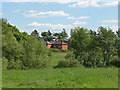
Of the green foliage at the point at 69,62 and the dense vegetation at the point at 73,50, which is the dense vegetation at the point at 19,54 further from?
the green foliage at the point at 69,62

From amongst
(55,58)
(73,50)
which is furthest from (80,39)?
(55,58)

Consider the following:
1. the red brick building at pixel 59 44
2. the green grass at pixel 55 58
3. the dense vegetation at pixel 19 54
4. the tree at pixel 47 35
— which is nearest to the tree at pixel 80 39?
the green grass at pixel 55 58

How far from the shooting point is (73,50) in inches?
1326

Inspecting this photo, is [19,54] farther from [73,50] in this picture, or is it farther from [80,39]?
[80,39]

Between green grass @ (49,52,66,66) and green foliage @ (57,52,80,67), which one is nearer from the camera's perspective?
green foliage @ (57,52,80,67)

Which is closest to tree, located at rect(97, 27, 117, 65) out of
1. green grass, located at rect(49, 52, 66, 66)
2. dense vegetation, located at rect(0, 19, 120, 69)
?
dense vegetation, located at rect(0, 19, 120, 69)

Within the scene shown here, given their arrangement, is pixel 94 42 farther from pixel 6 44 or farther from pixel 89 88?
pixel 89 88

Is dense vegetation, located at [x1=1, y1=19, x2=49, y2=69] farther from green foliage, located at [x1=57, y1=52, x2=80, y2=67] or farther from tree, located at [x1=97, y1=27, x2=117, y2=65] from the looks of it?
tree, located at [x1=97, y1=27, x2=117, y2=65]

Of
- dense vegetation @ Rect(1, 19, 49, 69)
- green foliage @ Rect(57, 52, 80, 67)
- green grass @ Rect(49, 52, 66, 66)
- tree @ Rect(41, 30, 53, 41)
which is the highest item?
tree @ Rect(41, 30, 53, 41)

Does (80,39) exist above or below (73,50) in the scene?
above

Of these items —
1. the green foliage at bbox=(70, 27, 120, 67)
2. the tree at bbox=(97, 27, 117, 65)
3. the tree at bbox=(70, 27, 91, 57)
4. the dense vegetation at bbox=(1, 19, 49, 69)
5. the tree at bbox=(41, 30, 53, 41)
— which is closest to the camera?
the dense vegetation at bbox=(1, 19, 49, 69)

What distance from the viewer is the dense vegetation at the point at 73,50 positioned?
96.9 feet

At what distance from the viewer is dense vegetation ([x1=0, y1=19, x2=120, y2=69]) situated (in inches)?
1163

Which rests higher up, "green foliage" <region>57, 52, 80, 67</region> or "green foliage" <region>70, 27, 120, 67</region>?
"green foliage" <region>70, 27, 120, 67</region>
